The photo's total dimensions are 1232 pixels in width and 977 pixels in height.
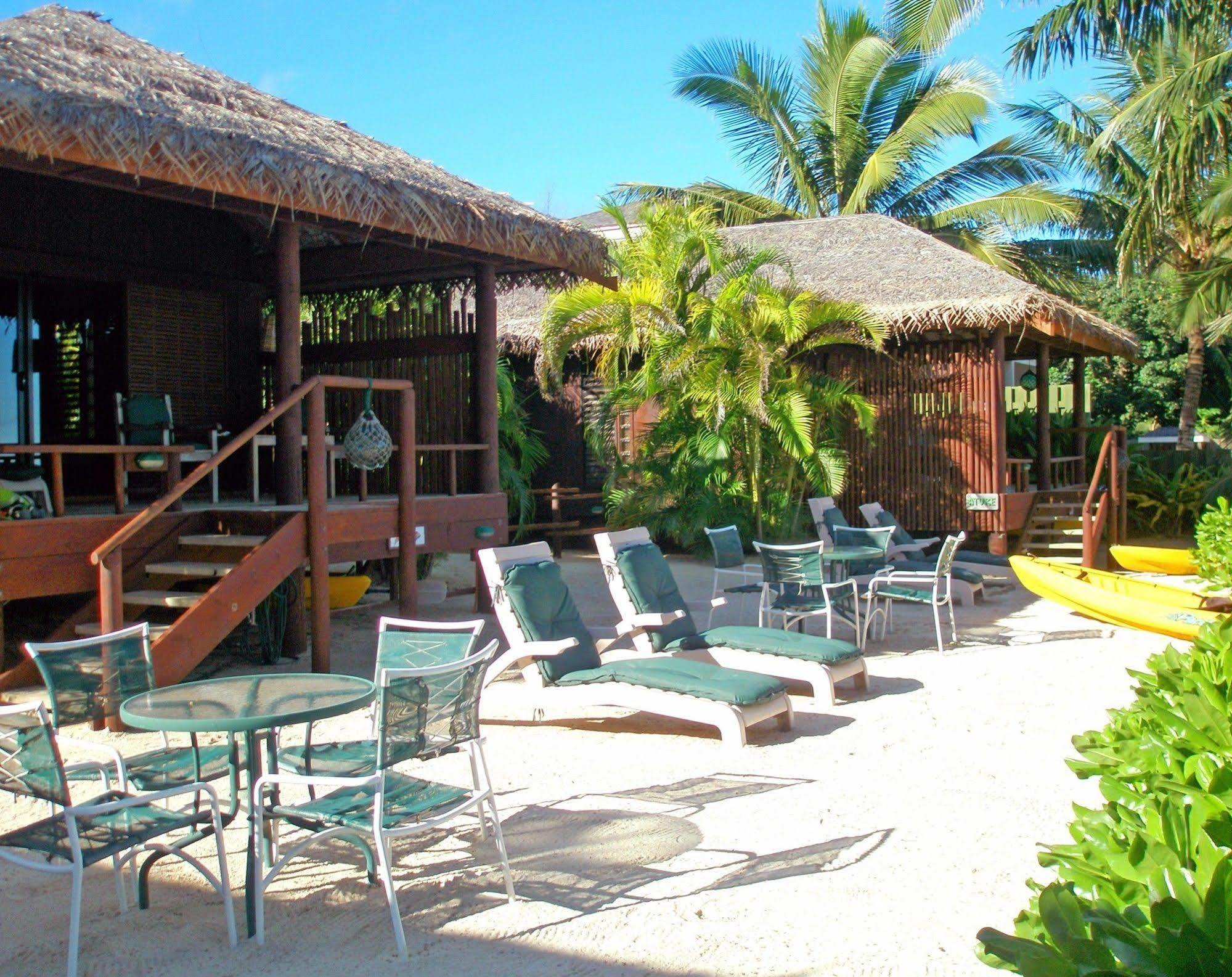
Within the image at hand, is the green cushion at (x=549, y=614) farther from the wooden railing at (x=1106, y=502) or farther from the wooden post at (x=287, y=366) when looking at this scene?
the wooden railing at (x=1106, y=502)

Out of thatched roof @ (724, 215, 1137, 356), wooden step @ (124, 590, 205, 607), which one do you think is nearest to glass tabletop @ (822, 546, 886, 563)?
wooden step @ (124, 590, 205, 607)

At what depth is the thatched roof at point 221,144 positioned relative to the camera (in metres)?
6.67

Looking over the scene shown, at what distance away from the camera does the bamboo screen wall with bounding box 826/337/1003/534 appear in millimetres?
14438

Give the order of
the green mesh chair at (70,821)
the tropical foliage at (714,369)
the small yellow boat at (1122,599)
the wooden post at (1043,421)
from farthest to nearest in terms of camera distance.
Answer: the wooden post at (1043,421) < the tropical foliage at (714,369) < the small yellow boat at (1122,599) < the green mesh chair at (70,821)

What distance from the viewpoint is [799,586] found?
8969 mm

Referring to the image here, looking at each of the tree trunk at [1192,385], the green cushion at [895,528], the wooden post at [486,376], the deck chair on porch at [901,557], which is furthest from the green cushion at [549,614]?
the tree trunk at [1192,385]

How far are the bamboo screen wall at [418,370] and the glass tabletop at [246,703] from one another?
6334 millimetres

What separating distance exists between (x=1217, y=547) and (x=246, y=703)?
801 centimetres

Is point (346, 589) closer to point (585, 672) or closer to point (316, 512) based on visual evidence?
point (316, 512)

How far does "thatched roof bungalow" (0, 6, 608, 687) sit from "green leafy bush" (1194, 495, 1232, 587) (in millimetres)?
5658

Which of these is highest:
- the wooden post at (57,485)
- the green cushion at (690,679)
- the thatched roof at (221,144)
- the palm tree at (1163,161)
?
the palm tree at (1163,161)

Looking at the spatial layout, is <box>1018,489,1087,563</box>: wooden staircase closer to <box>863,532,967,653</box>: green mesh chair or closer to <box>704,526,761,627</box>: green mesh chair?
<box>863,532,967,653</box>: green mesh chair

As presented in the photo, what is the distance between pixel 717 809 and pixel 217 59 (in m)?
8.24

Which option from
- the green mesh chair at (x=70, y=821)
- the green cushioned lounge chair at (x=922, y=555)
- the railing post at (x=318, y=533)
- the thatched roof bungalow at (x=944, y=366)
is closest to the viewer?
the green mesh chair at (x=70, y=821)
